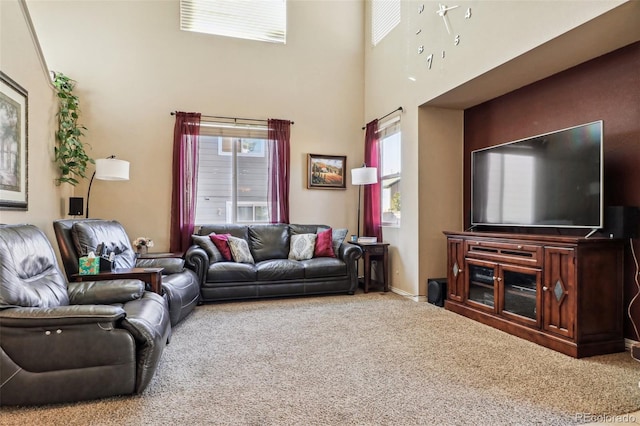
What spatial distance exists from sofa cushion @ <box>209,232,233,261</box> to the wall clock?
10.4 ft

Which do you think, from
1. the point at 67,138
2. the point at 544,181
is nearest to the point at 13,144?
the point at 67,138

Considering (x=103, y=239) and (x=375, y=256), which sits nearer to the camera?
(x=103, y=239)

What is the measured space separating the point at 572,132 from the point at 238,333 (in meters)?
3.17

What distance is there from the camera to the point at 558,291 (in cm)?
275

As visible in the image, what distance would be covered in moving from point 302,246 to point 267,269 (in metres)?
0.67

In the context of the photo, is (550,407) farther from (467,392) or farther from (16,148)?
(16,148)

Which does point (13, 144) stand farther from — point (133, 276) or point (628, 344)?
point (628, 344)

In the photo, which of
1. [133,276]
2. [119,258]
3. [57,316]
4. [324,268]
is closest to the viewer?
[57,316]

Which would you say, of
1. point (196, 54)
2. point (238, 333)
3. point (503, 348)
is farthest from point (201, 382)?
point (196, 54)

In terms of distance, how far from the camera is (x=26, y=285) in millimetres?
2029

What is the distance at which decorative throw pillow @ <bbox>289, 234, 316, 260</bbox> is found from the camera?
4785mm

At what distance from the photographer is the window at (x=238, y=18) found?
16.8ft

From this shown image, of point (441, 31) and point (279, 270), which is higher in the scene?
point (441, 31)

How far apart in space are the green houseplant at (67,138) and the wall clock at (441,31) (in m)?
4.06
